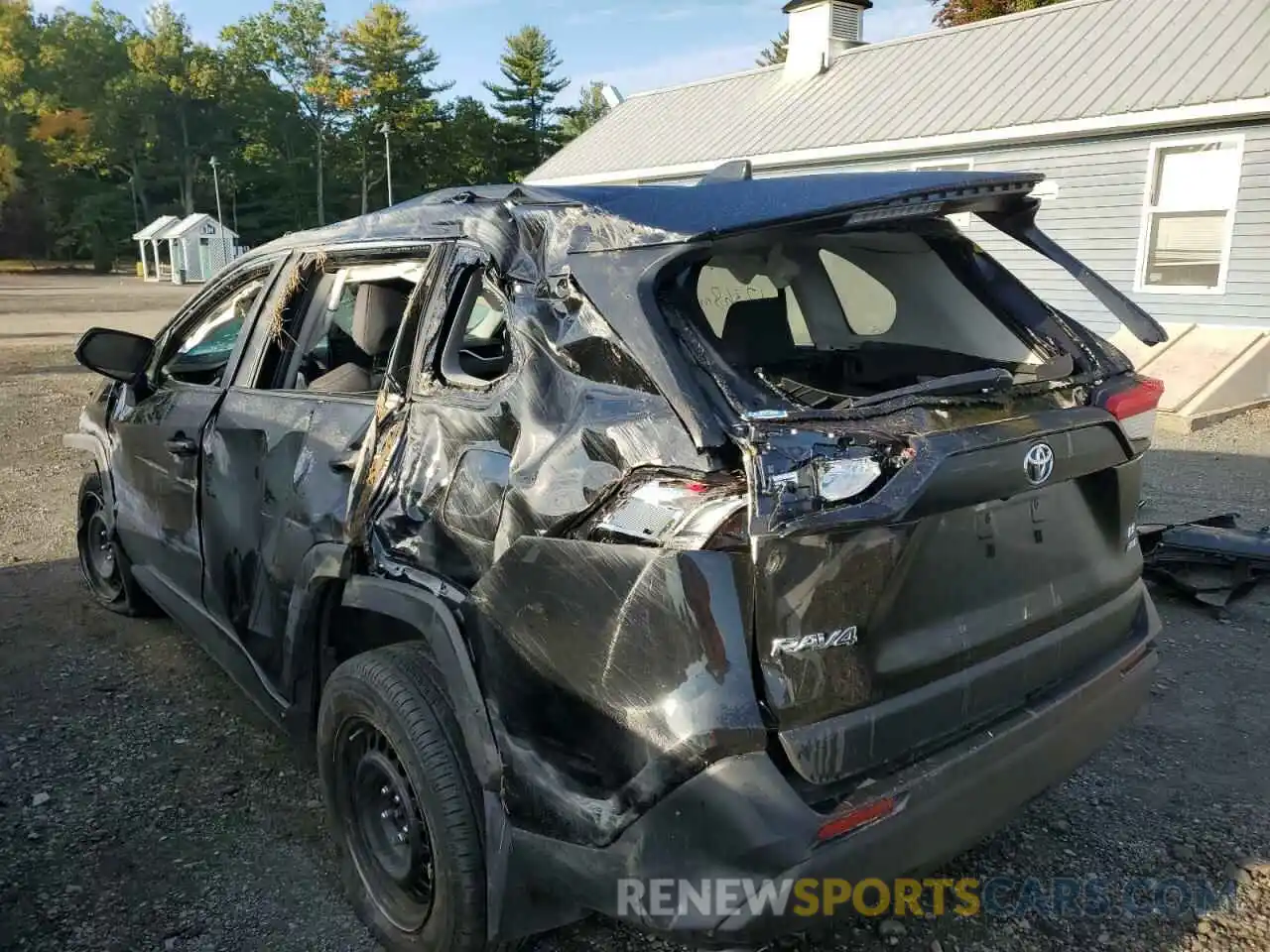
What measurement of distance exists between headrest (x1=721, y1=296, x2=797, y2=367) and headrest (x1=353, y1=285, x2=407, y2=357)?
1092 mm

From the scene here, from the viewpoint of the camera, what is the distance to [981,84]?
43.6 ft

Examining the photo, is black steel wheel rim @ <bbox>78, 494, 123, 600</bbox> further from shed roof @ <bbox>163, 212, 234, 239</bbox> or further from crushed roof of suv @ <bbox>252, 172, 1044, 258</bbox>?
shed roof @ <bbox>163, 212, 234, 239</bbox>

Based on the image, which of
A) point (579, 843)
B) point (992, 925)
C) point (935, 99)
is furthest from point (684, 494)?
point (935, 99)

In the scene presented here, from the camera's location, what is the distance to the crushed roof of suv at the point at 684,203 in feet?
6.71

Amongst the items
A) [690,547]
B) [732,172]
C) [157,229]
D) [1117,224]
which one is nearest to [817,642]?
[690,547]

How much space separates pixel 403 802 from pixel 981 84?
1368cm

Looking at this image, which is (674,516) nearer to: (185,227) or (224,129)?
(185,227)

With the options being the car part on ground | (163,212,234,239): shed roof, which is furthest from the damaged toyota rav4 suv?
(163,212,234,239): shed roof

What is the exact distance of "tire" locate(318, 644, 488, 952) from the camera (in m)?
2.12

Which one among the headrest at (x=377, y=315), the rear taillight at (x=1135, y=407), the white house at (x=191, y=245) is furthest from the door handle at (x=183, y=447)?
the white house at (x=191, y=245)

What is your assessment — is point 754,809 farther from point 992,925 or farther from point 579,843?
point 992,925

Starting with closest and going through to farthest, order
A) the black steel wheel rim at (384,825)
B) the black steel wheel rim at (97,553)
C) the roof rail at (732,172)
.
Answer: the black steel wheel rim at (384,825), the roof rail at (732,172), the black steel wheel rim at (97,553)

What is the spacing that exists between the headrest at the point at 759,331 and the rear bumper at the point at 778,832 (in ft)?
3.10

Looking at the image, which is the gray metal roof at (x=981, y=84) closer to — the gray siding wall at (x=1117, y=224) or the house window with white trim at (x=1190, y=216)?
the gray siding wall at (x=1117, y=224)
